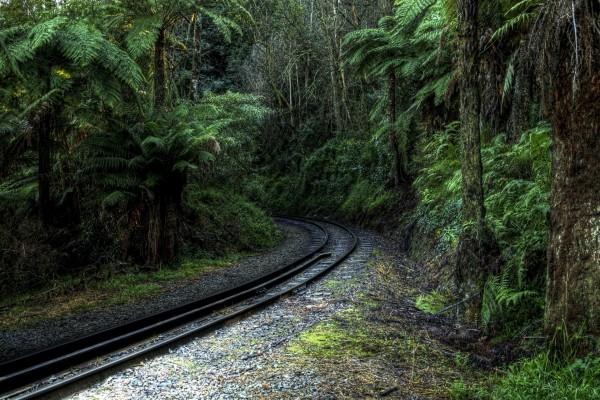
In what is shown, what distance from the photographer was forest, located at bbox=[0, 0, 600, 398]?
3941mm

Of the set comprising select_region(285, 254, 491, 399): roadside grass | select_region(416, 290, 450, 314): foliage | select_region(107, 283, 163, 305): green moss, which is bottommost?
select_region(416, 290, 450, 314): foliage

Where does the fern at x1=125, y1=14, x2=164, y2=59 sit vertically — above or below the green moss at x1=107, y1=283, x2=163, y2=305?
above

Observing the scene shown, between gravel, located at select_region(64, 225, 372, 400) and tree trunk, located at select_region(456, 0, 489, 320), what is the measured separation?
1.78 m

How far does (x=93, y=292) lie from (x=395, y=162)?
12.7 meters

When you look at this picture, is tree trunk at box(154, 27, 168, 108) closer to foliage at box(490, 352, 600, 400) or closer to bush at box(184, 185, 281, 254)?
bush at box(184, 185, 281, 254)

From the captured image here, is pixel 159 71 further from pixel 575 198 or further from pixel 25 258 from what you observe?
pixel 575 198

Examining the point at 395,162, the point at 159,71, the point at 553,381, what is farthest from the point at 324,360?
the point at 395,162

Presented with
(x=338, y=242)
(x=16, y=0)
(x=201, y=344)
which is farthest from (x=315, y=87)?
(x=201, y=344)

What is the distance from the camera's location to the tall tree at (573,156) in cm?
377

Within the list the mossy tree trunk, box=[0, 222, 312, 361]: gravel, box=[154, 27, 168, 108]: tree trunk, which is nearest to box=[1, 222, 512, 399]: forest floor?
box=[0, 222, 312, 361]: gravel

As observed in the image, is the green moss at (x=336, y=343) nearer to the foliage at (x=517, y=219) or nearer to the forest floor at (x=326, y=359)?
the forest floor at (x=326, y=359)

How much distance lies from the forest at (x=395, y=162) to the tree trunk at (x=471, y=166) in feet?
0.08

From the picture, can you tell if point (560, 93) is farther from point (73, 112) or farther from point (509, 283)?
point (73, 112)

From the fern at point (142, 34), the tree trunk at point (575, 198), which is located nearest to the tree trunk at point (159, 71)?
the fern at point (142, 34)
